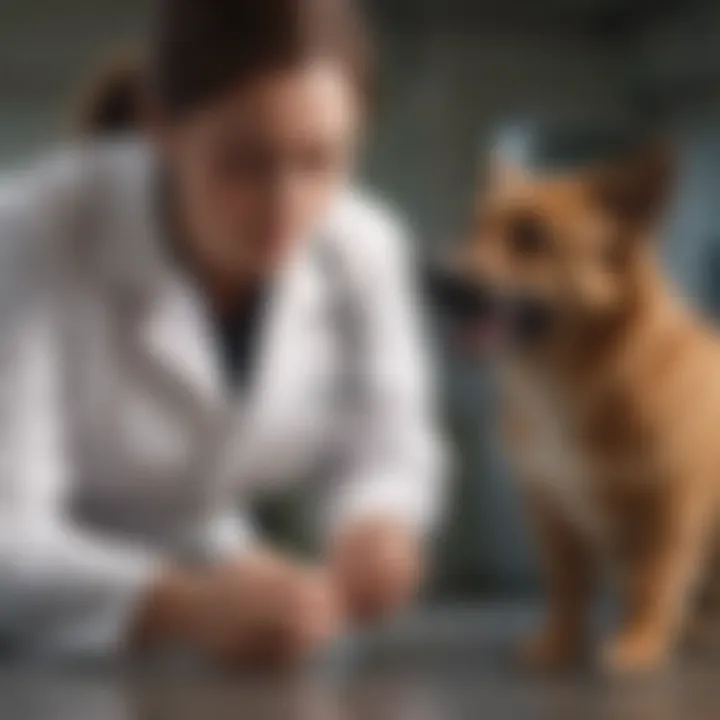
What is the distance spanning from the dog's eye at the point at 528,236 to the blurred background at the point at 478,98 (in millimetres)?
33

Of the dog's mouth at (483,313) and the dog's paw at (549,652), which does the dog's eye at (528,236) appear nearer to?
the dog's mouth at (483,313)

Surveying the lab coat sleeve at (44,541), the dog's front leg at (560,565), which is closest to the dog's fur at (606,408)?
the dog's front leg at (560,565)

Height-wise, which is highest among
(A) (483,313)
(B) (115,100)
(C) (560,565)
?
(B) (115,100)

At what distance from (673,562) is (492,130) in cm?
27

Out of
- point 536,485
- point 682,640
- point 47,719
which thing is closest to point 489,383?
point 536,485

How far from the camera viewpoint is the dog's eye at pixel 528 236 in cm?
89

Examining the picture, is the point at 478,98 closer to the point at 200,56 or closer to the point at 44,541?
the point at 200,56

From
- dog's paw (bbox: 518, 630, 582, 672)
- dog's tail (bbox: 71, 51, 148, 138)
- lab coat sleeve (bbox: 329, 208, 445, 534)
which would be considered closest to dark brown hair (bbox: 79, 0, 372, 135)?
dog's tail (bbox: 71, 51, 148, 138)

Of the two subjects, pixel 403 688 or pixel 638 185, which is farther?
pixel 638 185

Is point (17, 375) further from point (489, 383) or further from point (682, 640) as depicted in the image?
point (682, 640)

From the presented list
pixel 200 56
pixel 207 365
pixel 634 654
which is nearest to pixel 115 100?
pixel 200 56

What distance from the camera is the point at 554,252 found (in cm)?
89

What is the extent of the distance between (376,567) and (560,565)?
110 millimetres

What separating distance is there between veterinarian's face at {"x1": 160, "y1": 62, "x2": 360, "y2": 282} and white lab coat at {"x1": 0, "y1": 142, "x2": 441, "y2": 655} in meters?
0.02
